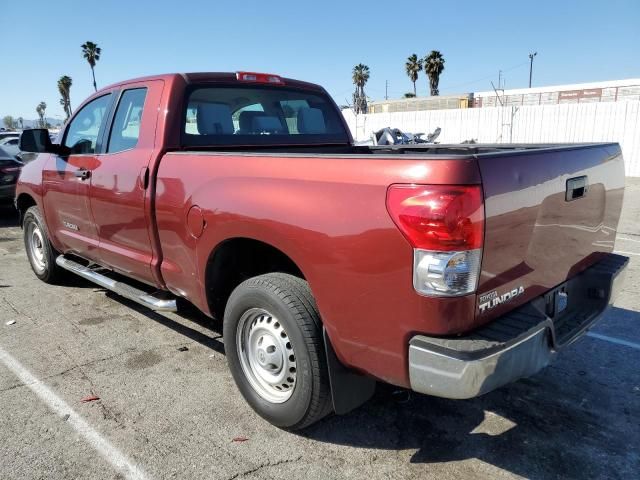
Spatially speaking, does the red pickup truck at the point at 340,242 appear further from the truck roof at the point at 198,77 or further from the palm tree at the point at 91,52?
the palm tree at the point at 91,52

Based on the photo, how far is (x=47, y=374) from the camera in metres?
3.62

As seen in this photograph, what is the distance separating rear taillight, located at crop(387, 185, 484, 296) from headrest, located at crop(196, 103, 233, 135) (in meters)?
2.14

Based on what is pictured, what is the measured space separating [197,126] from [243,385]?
1.88m

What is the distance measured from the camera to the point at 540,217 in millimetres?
2430

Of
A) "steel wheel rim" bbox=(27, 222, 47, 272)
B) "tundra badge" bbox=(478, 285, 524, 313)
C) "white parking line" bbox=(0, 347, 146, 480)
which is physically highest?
"tundra badge" bbox=(478, 285, 524, 313)

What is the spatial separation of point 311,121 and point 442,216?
280 centimetres

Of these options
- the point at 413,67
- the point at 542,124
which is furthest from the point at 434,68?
the point at 542,124

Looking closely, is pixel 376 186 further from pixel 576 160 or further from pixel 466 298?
pixel 576 160

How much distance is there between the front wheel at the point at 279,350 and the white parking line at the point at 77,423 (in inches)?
29.4

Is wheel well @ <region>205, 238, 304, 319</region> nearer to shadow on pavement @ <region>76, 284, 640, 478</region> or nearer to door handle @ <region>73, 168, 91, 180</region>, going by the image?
shadow on pavement @ <region>76, 284, 640, 478</region>

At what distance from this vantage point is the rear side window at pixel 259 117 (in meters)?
3.77

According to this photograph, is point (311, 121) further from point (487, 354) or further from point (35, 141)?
point (487, 354)

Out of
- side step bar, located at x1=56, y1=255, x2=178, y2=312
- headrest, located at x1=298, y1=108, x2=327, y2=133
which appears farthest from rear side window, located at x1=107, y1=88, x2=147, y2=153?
headrest, located at x1=298, y1=108, x2=327, y2=133

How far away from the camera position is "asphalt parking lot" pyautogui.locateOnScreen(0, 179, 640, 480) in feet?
8.59
